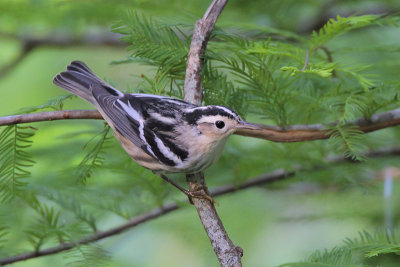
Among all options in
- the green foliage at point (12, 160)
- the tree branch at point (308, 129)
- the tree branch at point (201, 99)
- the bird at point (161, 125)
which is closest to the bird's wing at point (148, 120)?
the bird at point (161, 125)

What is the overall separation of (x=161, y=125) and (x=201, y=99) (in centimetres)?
→ 30

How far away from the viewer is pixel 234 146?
239cm

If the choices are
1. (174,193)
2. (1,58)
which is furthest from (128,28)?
(1,58)

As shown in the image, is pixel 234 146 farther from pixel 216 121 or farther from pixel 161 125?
pixel 216 121

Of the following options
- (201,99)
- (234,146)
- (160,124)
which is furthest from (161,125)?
(234,146)

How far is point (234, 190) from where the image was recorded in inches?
92.6

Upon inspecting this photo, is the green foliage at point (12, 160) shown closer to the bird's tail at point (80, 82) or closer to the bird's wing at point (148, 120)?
the bird's wing at point (148, 120)

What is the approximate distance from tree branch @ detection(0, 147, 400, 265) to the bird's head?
0.38 metres

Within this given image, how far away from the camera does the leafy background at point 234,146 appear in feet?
5.61

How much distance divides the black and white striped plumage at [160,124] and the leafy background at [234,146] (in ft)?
0.27

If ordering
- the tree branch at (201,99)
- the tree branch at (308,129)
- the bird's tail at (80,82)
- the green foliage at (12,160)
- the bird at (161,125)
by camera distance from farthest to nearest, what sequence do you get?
the bird's tail at (80,82) < the bird at (161,125) < the tree branch at (308,129) < the green foliage at (12,160) < the tree branch at (201,99)

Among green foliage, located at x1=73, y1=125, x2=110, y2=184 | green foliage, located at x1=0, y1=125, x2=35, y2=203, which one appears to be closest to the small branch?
green foliage, located at x1=73, y1=125, x2=110, y2=184

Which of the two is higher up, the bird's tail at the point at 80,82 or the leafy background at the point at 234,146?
the bird's tail at the point at 80,82

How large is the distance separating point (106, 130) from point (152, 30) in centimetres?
42
